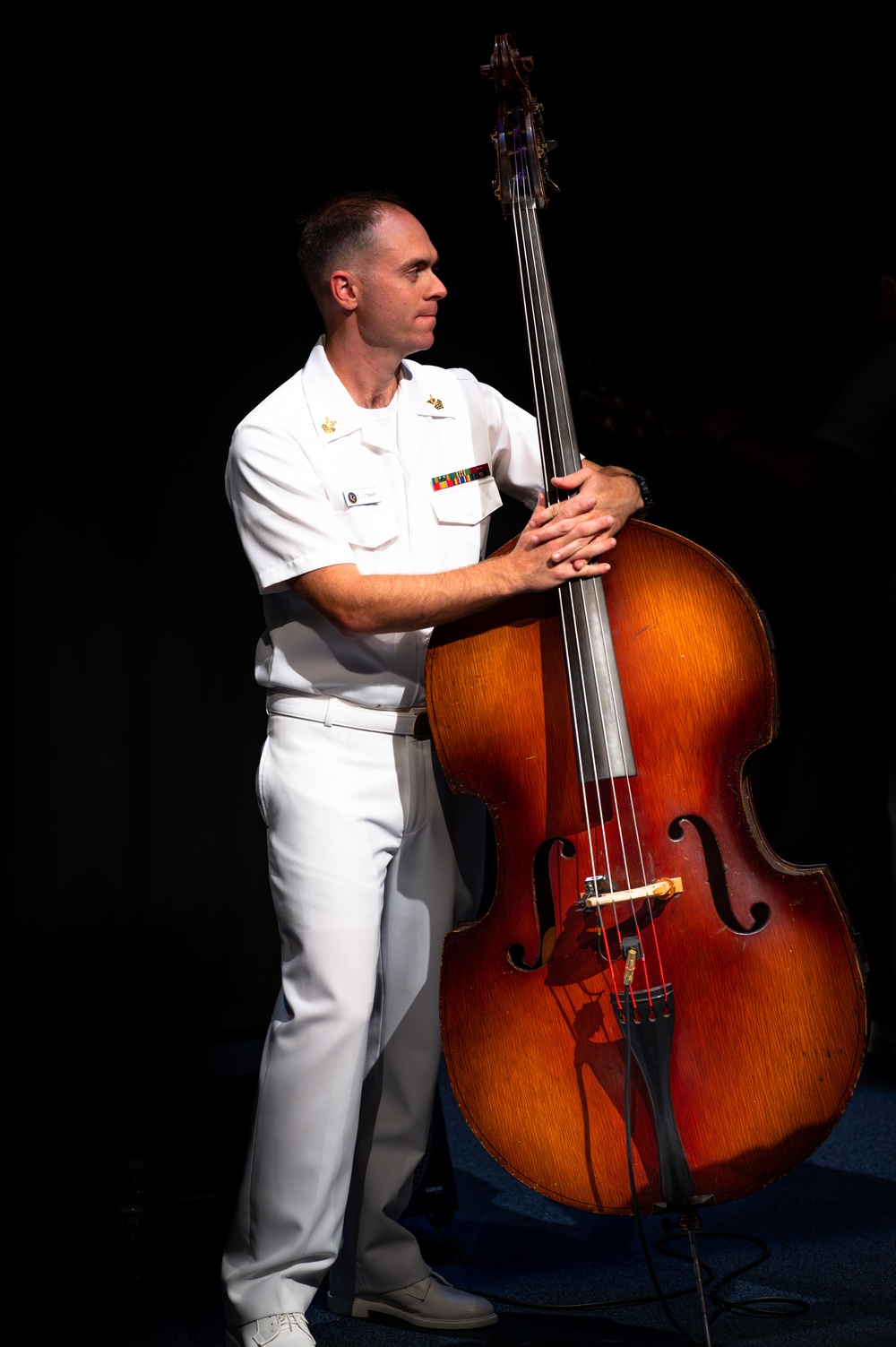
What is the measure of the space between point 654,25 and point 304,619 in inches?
91.1

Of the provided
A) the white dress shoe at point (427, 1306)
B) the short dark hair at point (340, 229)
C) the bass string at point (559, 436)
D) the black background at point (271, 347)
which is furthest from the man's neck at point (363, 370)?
the white dress shoe at point (427, 1306)

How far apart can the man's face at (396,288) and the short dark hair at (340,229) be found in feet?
0.07

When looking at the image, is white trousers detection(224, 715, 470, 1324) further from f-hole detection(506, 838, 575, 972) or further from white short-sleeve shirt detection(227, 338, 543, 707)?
f-hole detection(506, 838, 575, 972)

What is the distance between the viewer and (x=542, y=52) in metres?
3.51

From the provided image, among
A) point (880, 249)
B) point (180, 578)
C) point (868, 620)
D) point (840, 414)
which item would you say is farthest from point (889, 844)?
point (180, 578)

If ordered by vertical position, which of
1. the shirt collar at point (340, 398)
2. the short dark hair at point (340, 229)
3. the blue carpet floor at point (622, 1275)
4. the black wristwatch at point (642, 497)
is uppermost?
the short dark hair at point (340, 229)

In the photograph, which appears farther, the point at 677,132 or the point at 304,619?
the point at 677,132

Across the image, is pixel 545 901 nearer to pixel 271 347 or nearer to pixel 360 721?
pixel 360 721

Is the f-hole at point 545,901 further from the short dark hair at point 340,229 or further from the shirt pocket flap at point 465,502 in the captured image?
the short dark hair at point 340,229

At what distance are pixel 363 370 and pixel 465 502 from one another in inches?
11.1

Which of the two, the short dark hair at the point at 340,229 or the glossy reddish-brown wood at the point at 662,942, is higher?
the short dark hair at the point at 340,229

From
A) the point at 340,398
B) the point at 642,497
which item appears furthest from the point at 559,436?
the point at 340,398

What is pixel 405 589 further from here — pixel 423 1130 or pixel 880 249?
pixel 880 249

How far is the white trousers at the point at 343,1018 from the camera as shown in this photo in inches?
77.7
